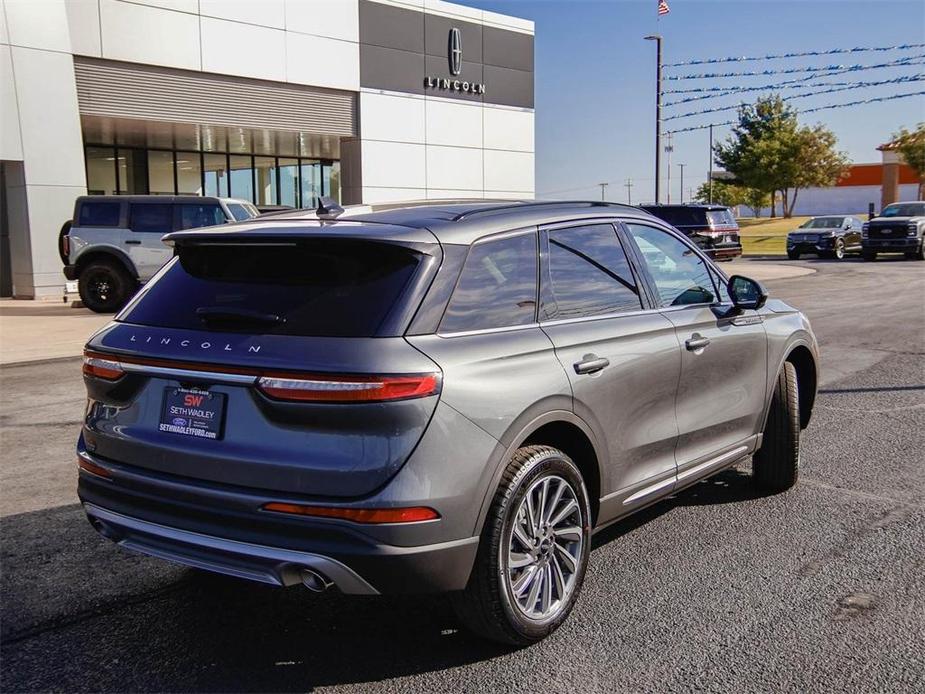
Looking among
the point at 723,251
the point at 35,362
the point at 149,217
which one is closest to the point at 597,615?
the point at 35,362

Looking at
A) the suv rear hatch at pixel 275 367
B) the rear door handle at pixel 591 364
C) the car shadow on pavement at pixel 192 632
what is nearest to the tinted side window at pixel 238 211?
the car shadow on pavement at pixel 192 632

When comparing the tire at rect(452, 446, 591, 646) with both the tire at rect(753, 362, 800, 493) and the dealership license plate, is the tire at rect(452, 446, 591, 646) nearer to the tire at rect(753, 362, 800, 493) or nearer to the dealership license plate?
the dealership license plate

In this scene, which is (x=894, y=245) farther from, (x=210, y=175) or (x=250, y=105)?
(x=210, y=175)

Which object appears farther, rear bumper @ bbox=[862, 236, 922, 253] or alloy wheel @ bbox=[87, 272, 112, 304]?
rear bumper @ bbox=[862, 236, 922, 253]

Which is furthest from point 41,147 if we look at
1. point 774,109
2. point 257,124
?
point 774,109

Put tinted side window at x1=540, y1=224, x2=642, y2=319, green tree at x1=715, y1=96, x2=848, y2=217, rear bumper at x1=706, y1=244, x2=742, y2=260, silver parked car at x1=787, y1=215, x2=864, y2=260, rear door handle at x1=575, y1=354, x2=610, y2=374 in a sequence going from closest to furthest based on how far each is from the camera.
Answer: rear door handle at x1=575, y1=354, x2=610, y2=374 → tinted side window at x1=540, y1=224, x2=642, y2=319 → rear bumper at x1=706, y1=244, x2=742, y2=260 → silver parked car at x1=787, y1=215, x2=864, y2=260 → green tree at x1=715, y1=96, x2=848, y2=217

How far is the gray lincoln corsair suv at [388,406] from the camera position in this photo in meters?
3.08

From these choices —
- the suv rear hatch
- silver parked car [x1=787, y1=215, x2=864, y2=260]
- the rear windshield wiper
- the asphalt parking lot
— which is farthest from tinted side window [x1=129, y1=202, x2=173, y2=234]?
silver parked car [x1=787, y1=215, x2=864, y2=260]

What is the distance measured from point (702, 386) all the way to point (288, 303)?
7.61ft

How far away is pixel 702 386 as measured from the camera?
184 inches

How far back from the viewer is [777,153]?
200 ft

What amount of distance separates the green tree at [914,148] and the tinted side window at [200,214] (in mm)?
59715

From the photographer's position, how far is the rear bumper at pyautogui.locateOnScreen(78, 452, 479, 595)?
Answer: 10.1 ft

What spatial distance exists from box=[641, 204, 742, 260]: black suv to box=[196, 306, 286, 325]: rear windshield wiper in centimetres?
2265
